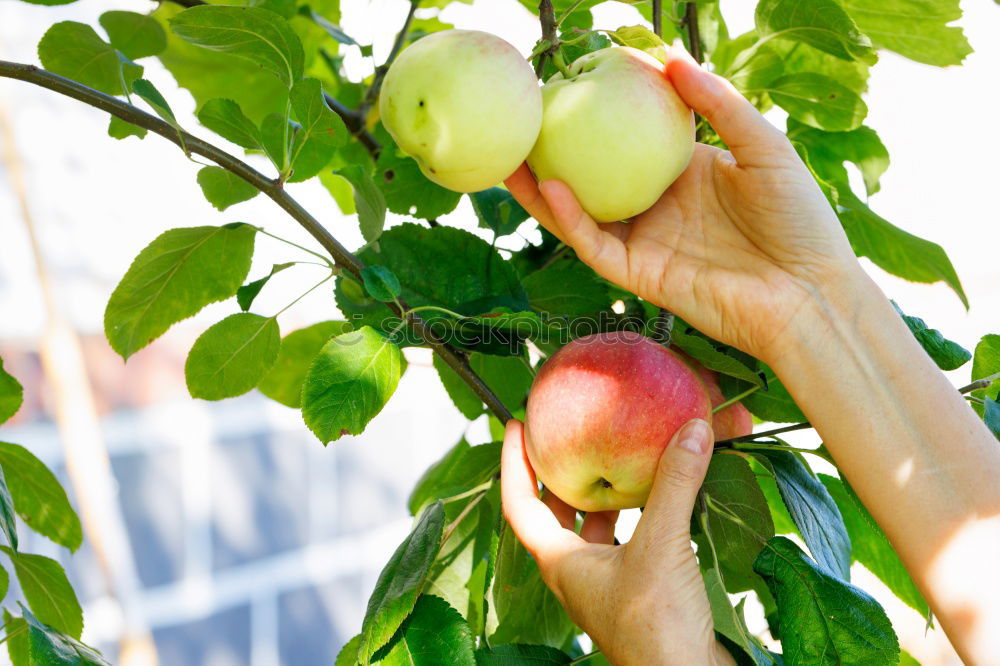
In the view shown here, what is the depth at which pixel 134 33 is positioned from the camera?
737 millimetres

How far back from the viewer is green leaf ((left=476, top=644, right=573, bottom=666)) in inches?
22.3

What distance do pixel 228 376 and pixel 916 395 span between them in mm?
489

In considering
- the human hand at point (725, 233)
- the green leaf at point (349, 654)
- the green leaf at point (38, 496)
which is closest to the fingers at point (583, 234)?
the human hand at point (725, 233)

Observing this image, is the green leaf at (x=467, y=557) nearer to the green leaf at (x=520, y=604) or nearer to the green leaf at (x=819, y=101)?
the green leaf at (x=520, y=604)

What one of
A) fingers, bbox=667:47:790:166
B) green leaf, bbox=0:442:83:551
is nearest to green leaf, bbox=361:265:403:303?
fingers, bbox=667:47:790:166

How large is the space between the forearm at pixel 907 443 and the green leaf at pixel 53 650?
470 mm

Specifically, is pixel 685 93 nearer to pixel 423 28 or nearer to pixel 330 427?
pixel 330 427

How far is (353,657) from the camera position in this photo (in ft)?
2.11

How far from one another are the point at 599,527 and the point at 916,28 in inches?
19.0

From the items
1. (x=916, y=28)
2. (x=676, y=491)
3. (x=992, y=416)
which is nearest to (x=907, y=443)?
(x=992, y=416)

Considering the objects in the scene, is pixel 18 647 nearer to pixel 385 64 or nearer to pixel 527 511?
pixel 527 511

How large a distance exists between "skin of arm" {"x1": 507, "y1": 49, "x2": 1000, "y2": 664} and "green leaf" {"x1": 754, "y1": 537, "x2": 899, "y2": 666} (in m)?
0.06

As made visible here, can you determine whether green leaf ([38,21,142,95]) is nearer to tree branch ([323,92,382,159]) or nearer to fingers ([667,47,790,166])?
tree branch ([323,92,382,159])

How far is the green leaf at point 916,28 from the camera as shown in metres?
0.67
